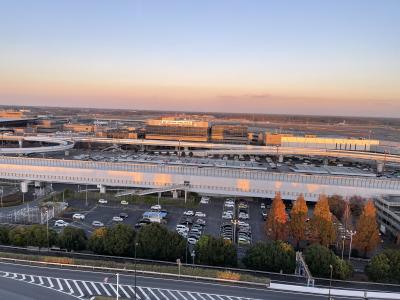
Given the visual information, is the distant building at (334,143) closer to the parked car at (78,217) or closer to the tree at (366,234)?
the tree at (366,234)

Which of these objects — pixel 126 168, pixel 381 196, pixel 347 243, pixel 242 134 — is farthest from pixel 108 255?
pixel 242 134

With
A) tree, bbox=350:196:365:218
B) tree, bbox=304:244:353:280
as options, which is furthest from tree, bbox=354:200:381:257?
tree, bbox=350:196:365:218

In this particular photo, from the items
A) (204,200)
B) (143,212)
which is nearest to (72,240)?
(143,212)

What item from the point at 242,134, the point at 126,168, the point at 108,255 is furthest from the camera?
the point at 242,134

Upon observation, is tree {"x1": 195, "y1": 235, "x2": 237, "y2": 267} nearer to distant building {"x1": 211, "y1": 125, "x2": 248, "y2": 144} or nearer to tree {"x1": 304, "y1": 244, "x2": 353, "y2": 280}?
tree {"x1": 304, "y1": 244, "x2": 353, "y2": 280}

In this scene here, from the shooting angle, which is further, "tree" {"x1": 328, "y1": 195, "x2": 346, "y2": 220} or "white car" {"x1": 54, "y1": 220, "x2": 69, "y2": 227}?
"tree" {"x1": 328, "y1": 195, "x2": 346, "y2": 220}

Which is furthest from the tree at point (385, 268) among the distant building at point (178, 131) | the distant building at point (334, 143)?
the distant building at point (178, 131)

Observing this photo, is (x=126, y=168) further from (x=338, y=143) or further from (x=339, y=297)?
(x=338, y=143)
